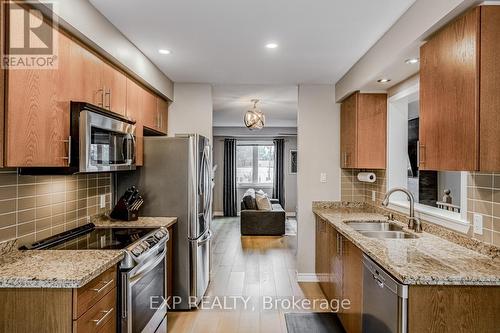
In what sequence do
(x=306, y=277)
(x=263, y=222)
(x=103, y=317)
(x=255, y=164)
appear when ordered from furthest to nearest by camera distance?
(x=255, y=164) → (x=263, y=222) → (x=306, y=277) → (x=103, y=317)

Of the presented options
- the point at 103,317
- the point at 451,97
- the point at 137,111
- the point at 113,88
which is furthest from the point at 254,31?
the point at 103,317

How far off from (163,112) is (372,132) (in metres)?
2.43

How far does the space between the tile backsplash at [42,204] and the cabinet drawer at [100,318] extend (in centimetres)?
68

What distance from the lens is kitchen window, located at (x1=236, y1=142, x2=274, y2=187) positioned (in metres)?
9.74

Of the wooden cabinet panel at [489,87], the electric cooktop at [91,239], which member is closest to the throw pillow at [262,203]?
the electric cooktop at [91,239]

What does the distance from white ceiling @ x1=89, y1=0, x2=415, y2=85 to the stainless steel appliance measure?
158 centimetres

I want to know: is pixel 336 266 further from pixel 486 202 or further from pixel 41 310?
pixel 41 310

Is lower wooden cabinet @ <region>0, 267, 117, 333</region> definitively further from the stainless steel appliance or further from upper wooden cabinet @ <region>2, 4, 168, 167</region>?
upper wooden cabinet @ <region>2, 4, 168, 167</region>

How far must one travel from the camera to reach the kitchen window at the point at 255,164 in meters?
9.74

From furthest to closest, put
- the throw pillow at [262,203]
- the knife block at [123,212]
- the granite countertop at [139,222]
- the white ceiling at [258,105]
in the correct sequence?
the throw pillow at [262,203] → the white ceiling at [258,105] → the knife block at [123,212] → the granite countertop at [139,222]

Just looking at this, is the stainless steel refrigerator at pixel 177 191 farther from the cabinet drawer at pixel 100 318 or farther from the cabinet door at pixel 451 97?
the cabinet door at pixel 451 97

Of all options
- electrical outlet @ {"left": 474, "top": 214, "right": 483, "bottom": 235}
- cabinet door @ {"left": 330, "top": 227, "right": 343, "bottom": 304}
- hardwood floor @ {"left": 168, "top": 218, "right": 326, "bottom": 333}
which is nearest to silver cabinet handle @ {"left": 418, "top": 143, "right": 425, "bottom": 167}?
electrical outlet @ {"left": 474, "top": 214, "right": 483, "bottom": 235}

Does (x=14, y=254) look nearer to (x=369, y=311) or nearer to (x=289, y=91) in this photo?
(x=369, y=311)

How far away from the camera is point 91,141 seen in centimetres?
205
